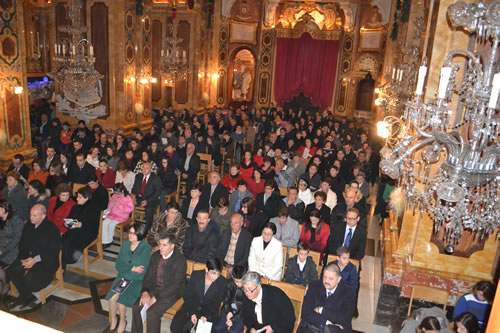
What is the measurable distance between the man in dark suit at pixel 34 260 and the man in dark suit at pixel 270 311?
289 cm

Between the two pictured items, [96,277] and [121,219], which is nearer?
[96,277]

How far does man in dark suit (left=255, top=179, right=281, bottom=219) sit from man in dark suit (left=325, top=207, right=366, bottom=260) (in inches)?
55.3

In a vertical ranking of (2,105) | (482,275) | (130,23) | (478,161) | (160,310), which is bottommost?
(160,310)

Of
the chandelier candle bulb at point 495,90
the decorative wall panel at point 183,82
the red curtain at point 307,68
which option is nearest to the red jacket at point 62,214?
the chandelier candle bulb at point 495,90

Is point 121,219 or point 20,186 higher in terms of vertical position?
point 20,186

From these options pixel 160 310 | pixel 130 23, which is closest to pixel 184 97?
pixel 130 23

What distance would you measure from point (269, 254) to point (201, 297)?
1.17 metres

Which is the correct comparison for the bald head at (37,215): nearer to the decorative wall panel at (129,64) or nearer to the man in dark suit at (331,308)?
the man in dark suit at (331,308)

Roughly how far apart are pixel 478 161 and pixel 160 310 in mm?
3834

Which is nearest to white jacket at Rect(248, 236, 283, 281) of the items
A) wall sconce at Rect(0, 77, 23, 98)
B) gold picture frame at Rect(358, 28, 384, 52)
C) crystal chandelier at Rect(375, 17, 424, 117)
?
crystal chandelier at Rect(375, 17, 424, 117)

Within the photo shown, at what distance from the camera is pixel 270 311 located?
177 inches

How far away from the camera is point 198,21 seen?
708 inches

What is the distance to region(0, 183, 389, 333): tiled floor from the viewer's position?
529cm

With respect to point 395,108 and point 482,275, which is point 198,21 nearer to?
point 395,108
